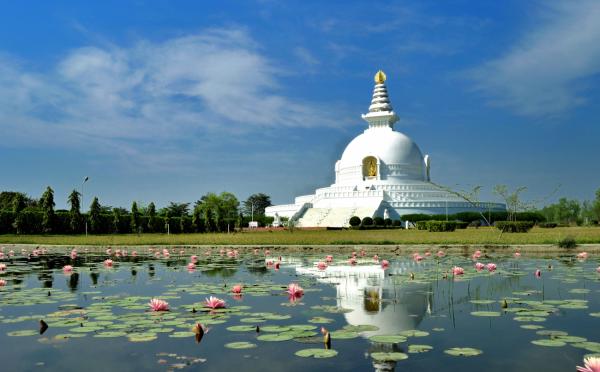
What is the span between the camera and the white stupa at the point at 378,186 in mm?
52656

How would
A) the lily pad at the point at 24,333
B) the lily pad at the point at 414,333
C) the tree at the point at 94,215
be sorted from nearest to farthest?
the lily pad at the point at 414,333 < the lily pad at the point at 24,333 < the tree at the point at 94,215

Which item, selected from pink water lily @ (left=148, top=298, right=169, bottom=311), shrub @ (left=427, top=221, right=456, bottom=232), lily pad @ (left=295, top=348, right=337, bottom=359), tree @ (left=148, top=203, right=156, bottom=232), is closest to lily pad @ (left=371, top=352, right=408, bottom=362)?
lily pad @ (left=295, top=348, right=337, bottom=359)

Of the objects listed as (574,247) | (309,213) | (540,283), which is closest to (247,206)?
(309,213)

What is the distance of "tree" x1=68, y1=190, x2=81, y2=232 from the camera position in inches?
1732

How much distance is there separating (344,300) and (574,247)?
13161mm

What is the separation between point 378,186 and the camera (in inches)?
2291

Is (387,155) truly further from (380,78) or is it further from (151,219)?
(151,219)

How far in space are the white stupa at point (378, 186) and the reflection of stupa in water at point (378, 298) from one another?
123ft

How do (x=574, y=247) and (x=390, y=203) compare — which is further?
(x=390, y=203)

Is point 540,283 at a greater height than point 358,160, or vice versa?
point 358,160

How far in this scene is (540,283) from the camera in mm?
10102

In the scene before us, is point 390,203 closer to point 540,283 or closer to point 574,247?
point 574,247

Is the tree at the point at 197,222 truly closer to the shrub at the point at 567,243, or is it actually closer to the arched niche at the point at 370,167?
the arched niche at the point at 370,167

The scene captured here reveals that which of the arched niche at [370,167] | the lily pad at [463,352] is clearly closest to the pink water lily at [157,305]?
the lily pad at [463,352]
